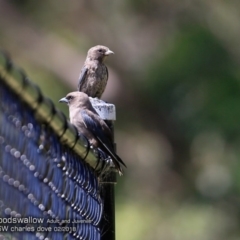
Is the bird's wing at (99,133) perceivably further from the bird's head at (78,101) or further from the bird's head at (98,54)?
the bird's head at (98,54)

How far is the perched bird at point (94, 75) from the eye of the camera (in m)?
6.13

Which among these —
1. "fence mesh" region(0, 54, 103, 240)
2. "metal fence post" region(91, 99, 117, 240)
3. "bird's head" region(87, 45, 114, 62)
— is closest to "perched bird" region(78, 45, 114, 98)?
"bird's head" region(87, 45, 114, 62)

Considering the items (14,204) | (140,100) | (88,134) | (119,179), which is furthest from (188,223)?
(14,204)

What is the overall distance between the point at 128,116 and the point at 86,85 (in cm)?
288

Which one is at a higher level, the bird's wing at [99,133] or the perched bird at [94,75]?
the perched bird at [94,75]

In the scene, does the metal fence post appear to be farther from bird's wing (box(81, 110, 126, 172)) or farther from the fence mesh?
bird's wing (box(81, 110, 126, 172))

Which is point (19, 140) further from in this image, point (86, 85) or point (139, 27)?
point (139, 27)

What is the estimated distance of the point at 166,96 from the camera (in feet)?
24.3

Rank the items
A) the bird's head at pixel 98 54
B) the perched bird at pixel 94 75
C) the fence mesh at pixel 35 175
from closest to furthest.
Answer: the fence mesh at pixel 35 175, the perched bird at pixel 94 75, the bird's head at pixel 98 54

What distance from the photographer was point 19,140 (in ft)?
6.88

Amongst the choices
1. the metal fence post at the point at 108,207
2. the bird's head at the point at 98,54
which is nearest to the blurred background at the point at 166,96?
the bird's head at the point at 98,54

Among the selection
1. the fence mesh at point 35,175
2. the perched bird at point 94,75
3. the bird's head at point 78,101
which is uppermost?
the perched bird at point 94,75

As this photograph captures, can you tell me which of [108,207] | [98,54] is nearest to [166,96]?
[98,54]

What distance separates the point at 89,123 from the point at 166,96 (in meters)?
2.48
